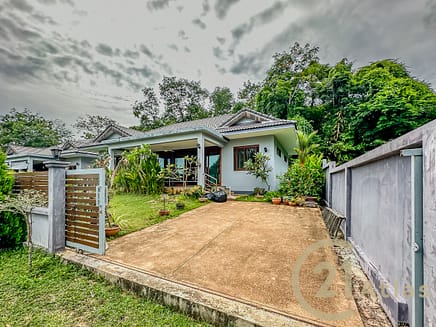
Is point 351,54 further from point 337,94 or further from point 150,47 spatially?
point 150,47

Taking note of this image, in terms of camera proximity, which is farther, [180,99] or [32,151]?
[180,99]

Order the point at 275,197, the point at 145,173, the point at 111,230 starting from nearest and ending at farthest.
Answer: the point at 111,230
the point at 275,197
the point at 145,173

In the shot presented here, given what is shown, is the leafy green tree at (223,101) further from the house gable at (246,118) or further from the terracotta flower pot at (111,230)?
the terracotta flower pot at (111,230)

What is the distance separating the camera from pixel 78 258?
3.01 metres

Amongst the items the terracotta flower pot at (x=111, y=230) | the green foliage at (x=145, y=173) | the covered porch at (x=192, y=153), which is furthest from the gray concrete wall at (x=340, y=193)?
the green foliage at (x=145, y=173)

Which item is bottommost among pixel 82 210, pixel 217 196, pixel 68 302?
pixel 68 302

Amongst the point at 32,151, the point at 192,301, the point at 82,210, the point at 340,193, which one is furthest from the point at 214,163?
the point at 32,151

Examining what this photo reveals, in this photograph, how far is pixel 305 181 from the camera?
803 centimetres

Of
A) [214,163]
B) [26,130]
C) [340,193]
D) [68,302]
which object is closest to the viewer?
[68,302]

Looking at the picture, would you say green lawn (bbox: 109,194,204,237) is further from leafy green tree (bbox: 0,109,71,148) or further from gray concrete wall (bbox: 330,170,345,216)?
leafy green tree (bbox: 0,109,71,148)

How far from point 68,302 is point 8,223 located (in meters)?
2.79

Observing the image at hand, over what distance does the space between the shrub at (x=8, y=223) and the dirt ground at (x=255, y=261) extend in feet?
6.02
